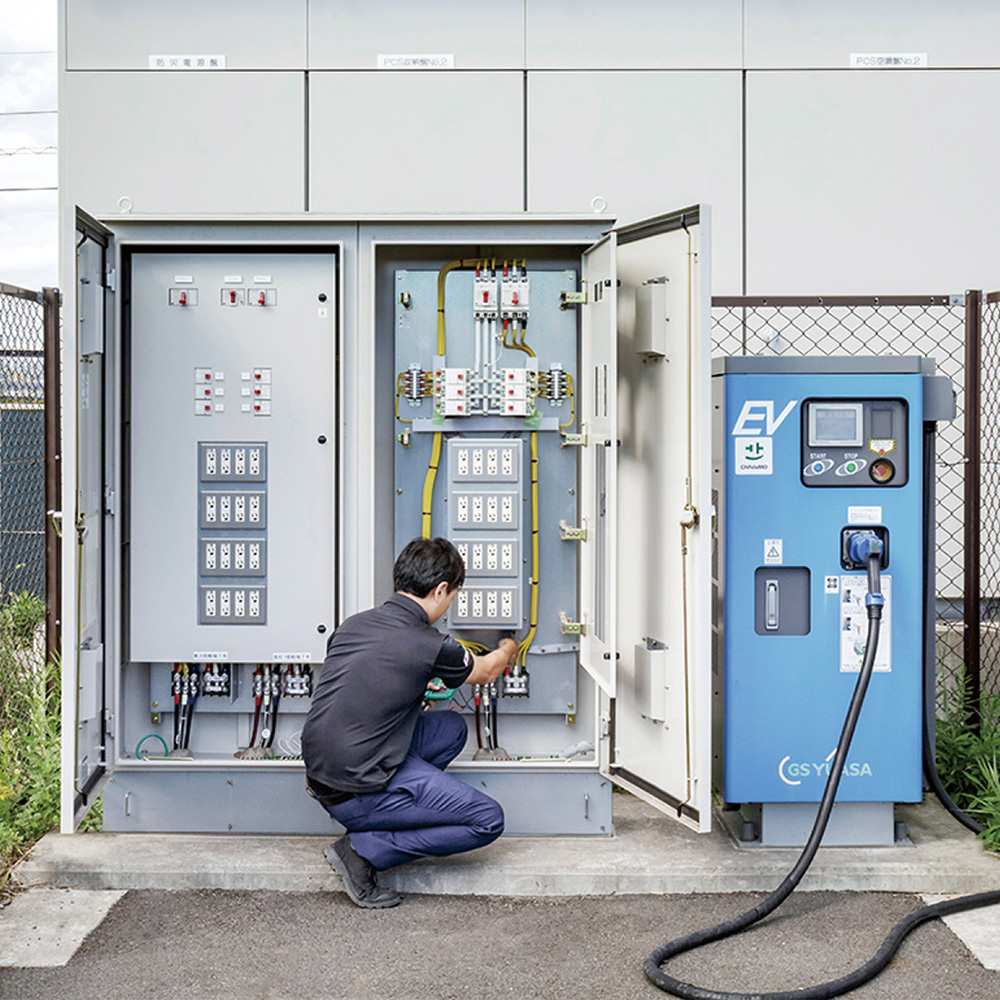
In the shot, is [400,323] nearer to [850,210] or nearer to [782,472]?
[782,472]

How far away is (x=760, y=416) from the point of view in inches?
130

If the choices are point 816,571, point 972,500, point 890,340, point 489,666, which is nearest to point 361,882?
point 489,666

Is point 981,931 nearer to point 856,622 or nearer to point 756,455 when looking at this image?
point 856,622

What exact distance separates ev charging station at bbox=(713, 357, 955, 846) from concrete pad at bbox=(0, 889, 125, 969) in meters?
2.06

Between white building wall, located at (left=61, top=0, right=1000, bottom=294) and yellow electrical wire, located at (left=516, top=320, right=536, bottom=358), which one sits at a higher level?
white building wall, located at (left=61, top=0, right=1000, bottom=294)

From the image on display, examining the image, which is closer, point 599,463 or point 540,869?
point 540,869

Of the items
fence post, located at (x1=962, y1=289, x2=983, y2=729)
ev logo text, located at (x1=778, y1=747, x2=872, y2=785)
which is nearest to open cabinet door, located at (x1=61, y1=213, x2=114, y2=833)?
ev logo text, located at (x1=778, y1=747, x2=872, y2=785)

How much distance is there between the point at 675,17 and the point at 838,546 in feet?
12.4

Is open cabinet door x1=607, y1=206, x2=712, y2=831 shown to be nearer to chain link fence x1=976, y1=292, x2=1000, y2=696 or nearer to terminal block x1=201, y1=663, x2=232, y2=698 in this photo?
terminal block x1=201, y1=663, x2=232, y2=698

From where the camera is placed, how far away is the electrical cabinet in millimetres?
3449

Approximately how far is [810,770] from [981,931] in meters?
0.67

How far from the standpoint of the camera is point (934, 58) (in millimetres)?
5801

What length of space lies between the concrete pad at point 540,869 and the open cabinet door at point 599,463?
587 millimetres

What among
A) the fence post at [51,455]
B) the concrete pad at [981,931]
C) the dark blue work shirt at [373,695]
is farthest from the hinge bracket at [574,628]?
the fence post at [51,455]
